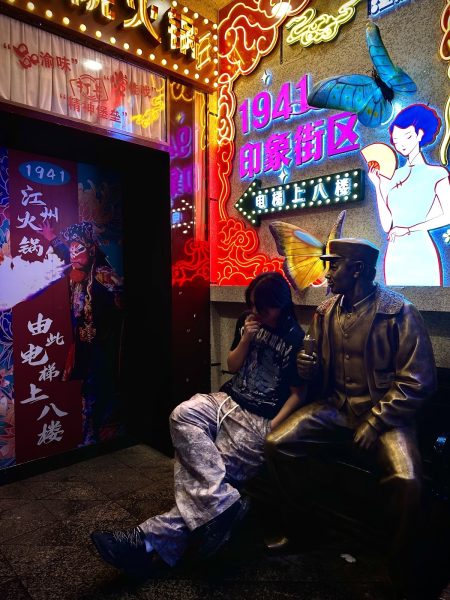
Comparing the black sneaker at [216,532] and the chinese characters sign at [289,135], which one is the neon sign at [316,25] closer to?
the chinese characters sign at [289,135]

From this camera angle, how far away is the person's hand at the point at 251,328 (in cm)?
338

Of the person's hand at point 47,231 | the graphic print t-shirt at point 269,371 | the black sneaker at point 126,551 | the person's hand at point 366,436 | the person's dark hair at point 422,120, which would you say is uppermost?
the person's dark hair at point 422,120

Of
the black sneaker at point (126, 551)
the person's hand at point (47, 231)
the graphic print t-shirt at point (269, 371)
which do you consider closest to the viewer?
the black sneaker at point (126, 551)

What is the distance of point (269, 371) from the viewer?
3.34 meters

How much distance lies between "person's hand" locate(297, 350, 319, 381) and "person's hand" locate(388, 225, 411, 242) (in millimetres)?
1413

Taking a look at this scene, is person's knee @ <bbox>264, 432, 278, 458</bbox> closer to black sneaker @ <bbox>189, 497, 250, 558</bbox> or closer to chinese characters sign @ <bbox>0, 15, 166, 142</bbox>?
black sneaker @ <bbox>189, 497, 250, 558</bbox>

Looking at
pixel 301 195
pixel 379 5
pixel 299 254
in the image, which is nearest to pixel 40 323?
pixel 299 254

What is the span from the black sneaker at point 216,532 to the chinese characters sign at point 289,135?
10.5ft

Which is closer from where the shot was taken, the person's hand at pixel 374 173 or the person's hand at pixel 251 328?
the person's hand at pixel 251 328

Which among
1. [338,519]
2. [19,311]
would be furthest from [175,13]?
[338,519]

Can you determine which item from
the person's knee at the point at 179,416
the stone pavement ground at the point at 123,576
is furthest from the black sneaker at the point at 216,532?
the person's knee at the point at 179,416

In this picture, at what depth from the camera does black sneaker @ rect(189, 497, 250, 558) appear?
2715mm

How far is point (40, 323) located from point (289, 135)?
3178 millimetres

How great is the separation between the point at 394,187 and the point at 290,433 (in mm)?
2257
